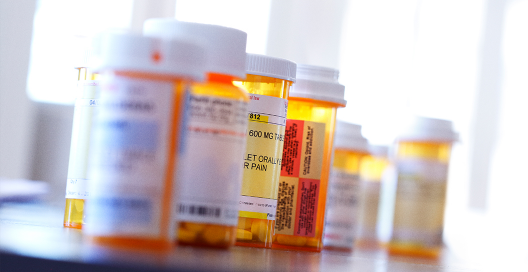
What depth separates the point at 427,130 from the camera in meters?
1.01

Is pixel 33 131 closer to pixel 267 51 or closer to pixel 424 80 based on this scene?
pixel 267 51

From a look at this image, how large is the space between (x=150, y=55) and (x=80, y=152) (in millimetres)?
264

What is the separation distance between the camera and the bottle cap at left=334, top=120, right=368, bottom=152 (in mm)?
1023

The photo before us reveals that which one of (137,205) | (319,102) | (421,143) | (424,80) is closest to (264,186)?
(319,102)

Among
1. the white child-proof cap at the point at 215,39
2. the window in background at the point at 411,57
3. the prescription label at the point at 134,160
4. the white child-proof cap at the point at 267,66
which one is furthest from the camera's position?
the window in background at the point at 411,57

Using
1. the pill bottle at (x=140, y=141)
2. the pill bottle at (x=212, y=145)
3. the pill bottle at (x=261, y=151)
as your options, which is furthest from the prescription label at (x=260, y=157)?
the pill bottle at (x=140, y=141)

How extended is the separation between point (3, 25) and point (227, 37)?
4.55 ft

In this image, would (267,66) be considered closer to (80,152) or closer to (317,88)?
(317,88)

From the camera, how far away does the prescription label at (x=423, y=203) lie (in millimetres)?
953

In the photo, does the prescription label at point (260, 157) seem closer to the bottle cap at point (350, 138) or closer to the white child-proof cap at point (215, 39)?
the white child-proof cap at point (215, 39)

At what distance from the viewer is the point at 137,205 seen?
0.36 m

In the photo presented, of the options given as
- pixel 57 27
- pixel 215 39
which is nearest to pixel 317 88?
pixel 215 39

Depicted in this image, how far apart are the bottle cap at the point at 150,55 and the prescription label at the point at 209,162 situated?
8cm

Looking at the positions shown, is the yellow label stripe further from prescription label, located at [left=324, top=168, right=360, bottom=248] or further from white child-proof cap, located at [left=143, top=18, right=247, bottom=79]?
prescription label, located at [left=324, top=168, right=360, bottom=248]
